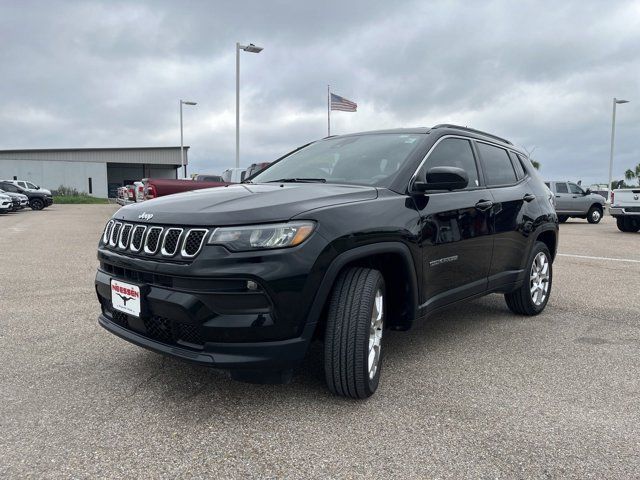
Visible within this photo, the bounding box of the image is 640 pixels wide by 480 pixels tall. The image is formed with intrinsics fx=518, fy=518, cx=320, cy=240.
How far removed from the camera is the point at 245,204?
2707mm

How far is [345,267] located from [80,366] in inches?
77.6

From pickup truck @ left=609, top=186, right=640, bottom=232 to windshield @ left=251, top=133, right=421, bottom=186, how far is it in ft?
44.6

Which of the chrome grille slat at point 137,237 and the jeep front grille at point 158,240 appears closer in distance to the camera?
the jeep front grille at point 158,240

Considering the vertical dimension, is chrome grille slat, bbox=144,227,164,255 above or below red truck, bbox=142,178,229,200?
below

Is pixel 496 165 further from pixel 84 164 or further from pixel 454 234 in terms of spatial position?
pixel 84 164

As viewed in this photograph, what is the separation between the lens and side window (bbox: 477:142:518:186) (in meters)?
4.36

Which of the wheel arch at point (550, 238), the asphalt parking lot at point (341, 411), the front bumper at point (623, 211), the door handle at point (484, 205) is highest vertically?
the door handle at point (484, 205)

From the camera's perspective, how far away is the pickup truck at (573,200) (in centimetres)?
1945

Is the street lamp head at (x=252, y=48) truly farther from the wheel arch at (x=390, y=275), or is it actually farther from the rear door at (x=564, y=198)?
the wheel arch at (x=390, y=275)

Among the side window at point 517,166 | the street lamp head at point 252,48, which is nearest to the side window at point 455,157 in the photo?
the side window at point 517,166

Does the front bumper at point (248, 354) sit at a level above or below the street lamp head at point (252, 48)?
below

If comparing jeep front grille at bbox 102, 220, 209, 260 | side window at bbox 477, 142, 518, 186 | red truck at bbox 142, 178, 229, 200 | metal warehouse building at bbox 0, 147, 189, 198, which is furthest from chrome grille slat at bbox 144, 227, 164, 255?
metal warehouse building at bbox 0, 147, 189, 198

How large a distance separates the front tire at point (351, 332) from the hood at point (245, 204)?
0.44m

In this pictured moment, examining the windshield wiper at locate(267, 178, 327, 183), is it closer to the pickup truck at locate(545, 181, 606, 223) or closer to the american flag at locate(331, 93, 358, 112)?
the pickup truck at locate(545, 181, 606, 223)
